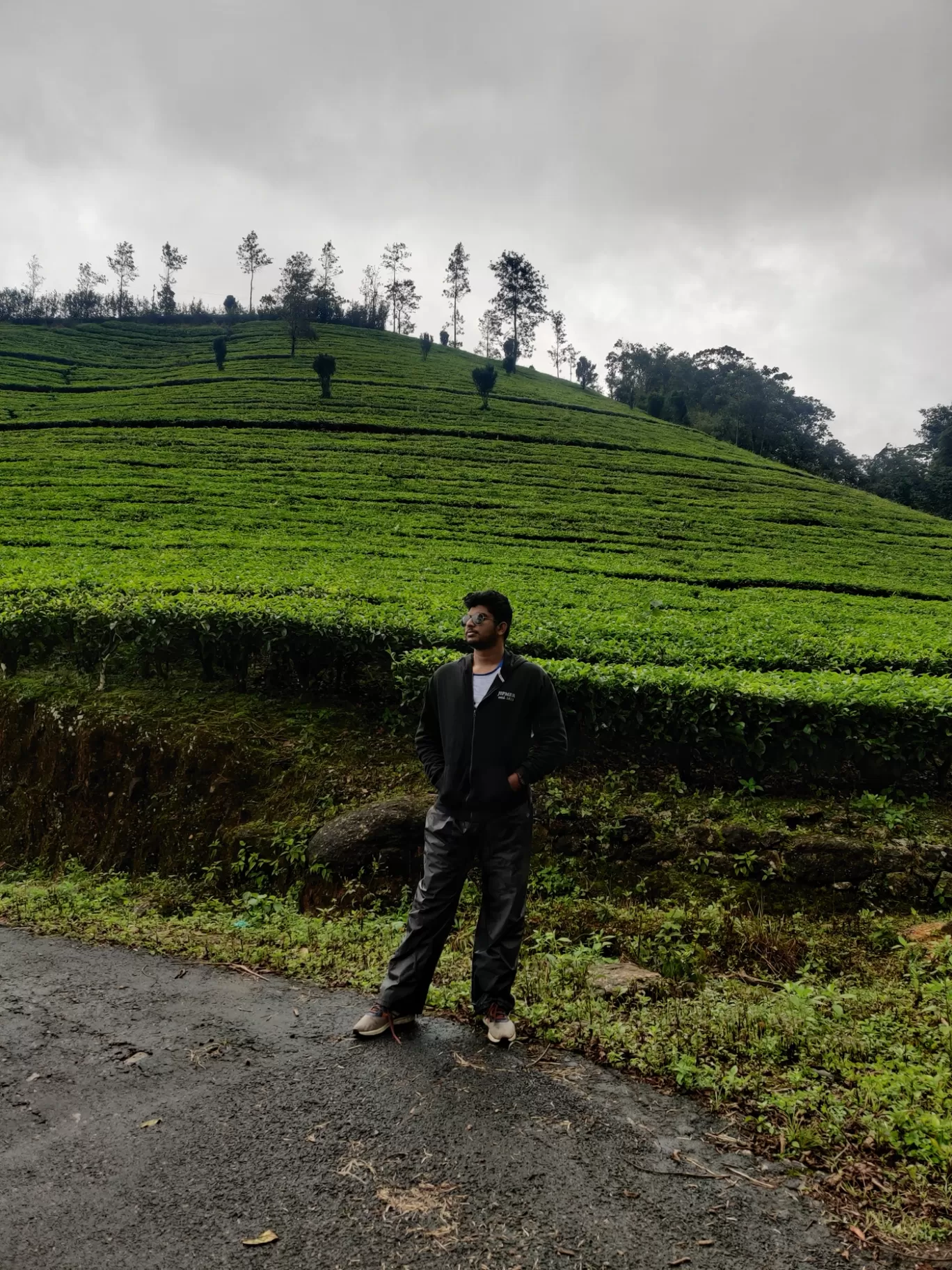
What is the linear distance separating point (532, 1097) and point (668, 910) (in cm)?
249

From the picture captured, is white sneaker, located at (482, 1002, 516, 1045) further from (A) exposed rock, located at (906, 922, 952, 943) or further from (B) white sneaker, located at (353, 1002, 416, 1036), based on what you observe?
(A) exposed rock, located at (906, 922, 952, 943)

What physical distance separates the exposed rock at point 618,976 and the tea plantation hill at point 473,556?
2797mm

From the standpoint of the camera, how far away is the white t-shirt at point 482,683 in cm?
421

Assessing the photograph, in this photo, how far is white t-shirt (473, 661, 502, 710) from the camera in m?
4.21

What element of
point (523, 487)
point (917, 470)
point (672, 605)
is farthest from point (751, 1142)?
point (917, 470)

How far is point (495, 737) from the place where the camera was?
13.5 ft

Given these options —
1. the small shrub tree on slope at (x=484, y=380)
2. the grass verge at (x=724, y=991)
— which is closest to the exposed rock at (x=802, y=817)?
the grass verge at (x=724, y=991)

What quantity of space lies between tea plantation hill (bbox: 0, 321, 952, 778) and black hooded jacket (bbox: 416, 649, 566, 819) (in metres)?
3.34

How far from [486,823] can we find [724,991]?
191 cm

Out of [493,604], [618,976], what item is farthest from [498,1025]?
[493,604]

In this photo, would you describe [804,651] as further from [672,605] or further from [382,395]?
[382,395]

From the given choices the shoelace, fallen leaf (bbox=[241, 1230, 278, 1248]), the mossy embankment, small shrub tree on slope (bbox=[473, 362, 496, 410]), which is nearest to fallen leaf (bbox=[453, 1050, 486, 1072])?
the shoelace

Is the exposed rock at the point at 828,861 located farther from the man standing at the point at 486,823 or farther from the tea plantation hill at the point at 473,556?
the man standing at the point at 486,823

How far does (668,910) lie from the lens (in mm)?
5703
